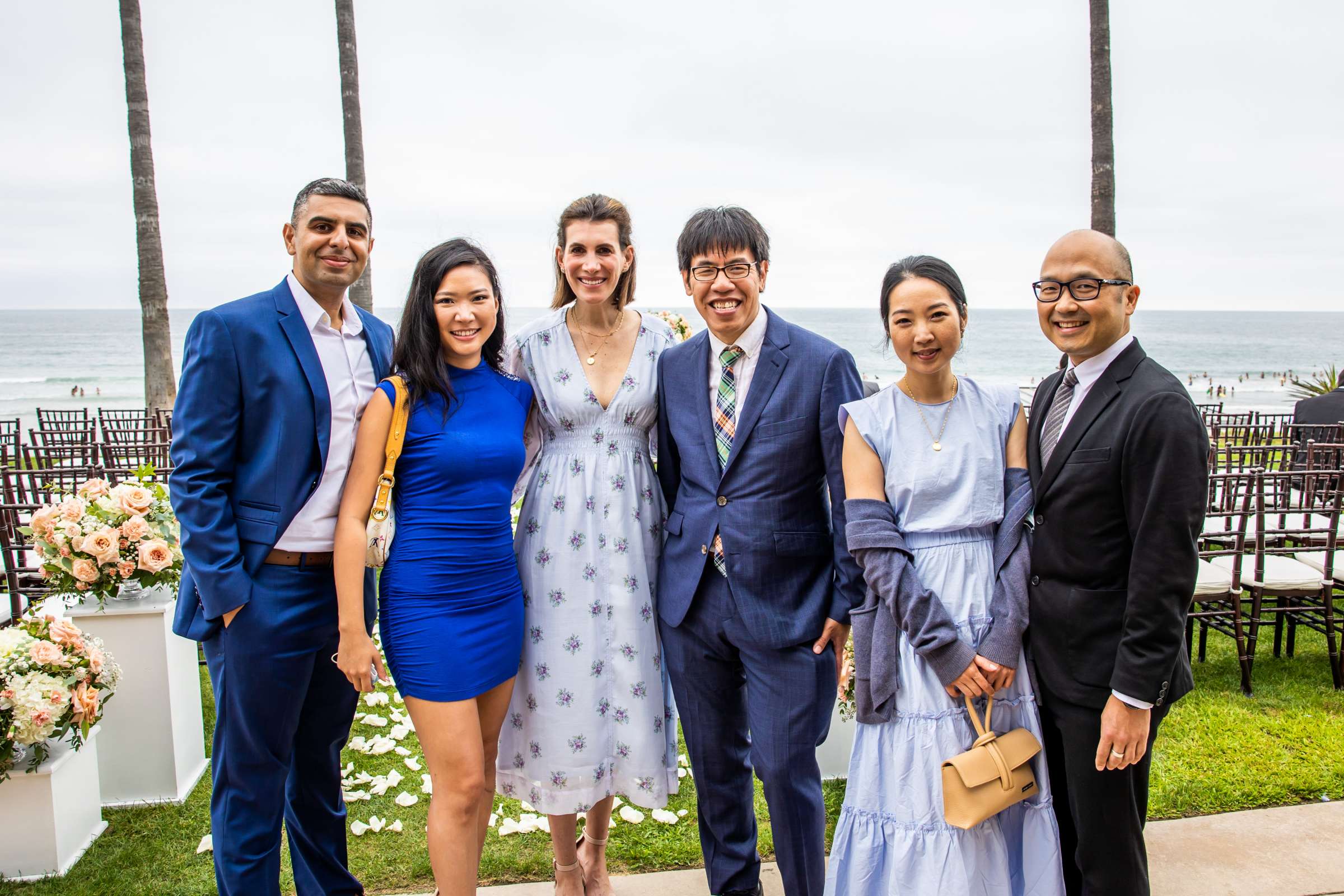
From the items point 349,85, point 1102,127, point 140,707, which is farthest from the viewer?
point 349,85

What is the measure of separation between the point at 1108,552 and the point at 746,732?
123cm

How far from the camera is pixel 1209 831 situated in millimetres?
3055

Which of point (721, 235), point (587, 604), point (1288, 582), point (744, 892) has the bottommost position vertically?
point (744, 892)

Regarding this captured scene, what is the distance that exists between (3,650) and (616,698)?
210cm

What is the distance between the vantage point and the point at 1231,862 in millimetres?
2842

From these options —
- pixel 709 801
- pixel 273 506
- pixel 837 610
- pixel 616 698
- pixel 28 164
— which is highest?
pixel 28 164

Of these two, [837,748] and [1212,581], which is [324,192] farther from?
[1212,581]

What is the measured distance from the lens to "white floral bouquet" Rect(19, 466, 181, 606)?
3.22 metres

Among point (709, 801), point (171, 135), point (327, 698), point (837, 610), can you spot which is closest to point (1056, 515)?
point (837, 610)

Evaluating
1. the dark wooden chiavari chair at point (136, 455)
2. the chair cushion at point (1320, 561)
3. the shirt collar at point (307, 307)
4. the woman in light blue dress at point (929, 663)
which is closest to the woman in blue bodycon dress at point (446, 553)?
the shirt collar at point (307, 307)

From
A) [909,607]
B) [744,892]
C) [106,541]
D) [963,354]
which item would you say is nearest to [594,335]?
[909,607]

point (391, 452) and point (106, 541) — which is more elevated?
point (391, 452)

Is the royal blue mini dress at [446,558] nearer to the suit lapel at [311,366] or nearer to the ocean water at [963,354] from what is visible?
the suit lapel at [311,366]

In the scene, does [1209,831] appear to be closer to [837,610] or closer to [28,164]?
[837,610]
